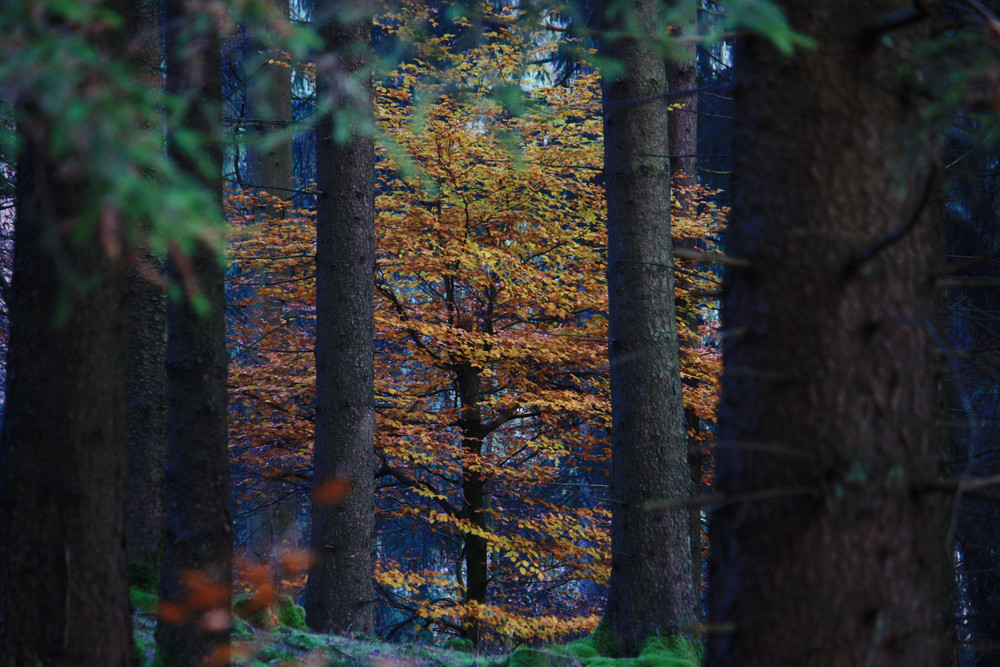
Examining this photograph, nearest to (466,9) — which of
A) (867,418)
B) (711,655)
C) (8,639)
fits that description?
(867,418)

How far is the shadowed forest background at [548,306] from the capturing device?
89.8 inches

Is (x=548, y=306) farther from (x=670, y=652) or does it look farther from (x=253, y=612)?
(x=253, y=612)

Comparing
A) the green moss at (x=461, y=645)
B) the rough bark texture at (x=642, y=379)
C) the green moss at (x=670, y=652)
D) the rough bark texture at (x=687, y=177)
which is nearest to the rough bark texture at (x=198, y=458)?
the green moss at (x=670, y=652)

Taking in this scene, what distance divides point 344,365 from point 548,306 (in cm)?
353

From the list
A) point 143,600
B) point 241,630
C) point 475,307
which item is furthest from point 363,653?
point 475,307

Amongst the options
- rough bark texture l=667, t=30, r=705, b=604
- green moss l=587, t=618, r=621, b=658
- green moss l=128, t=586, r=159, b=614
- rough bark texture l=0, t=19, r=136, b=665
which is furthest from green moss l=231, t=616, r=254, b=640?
rough bark texture l=667, t=30, r=705, b=604

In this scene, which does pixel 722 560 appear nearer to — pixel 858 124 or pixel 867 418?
pixel 867 418

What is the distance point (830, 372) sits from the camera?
235cm

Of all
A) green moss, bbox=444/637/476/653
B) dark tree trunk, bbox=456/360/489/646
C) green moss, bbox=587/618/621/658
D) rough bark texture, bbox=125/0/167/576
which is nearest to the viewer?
rough bark texture, bbox=125/0/167/576

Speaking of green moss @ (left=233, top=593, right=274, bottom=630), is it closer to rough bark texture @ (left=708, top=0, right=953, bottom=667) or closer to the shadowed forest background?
the shadowed forest background

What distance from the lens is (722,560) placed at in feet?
8.08

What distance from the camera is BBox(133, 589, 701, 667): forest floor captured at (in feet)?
15.6

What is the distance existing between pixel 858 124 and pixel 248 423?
29.0 ft

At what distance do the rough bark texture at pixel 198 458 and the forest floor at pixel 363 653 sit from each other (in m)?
0.49
